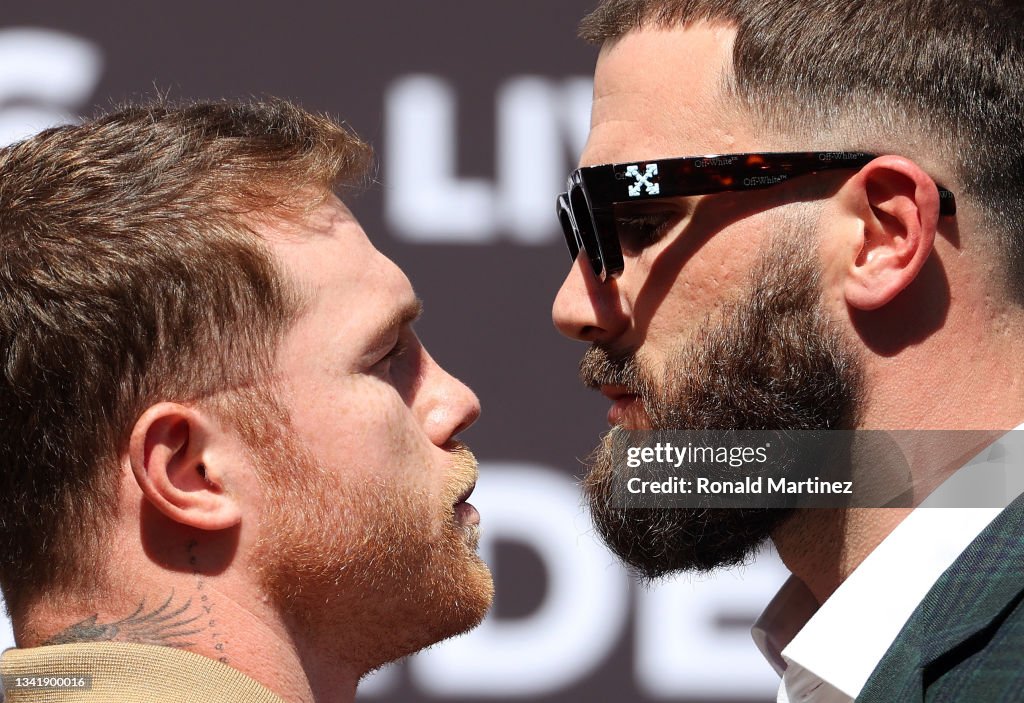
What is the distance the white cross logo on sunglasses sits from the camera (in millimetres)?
2084

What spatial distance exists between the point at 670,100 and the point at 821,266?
16.4 inches

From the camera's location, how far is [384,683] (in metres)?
3.44

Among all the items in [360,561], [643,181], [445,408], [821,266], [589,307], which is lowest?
[360,561]

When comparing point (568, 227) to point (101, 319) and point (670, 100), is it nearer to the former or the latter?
point (670, 100)

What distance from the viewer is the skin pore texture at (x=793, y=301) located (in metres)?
1.95

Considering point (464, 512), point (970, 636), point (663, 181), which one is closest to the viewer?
point (970, 636)

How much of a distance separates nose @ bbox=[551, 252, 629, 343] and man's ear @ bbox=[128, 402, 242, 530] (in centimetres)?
76

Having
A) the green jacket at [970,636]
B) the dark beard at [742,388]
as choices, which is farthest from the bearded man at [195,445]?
the green jacket at [970,636]

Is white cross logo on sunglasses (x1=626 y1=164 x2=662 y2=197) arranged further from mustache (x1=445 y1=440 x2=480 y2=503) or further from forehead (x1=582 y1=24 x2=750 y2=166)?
mustache (x1=445 y1=440 x2=480 y2=503)

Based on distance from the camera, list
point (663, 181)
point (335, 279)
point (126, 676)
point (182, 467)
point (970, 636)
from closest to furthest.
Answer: point (970, 636), point (126, 676), point (182, 467), point (335, 279), point (663, 181)

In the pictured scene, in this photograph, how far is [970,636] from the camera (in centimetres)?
150

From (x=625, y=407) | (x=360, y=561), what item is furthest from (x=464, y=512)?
(x=625, y=407)

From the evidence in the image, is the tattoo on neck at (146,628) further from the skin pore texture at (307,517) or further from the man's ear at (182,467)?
the man's ear at (182,467)

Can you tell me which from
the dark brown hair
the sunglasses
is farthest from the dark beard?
the dark brown hair
